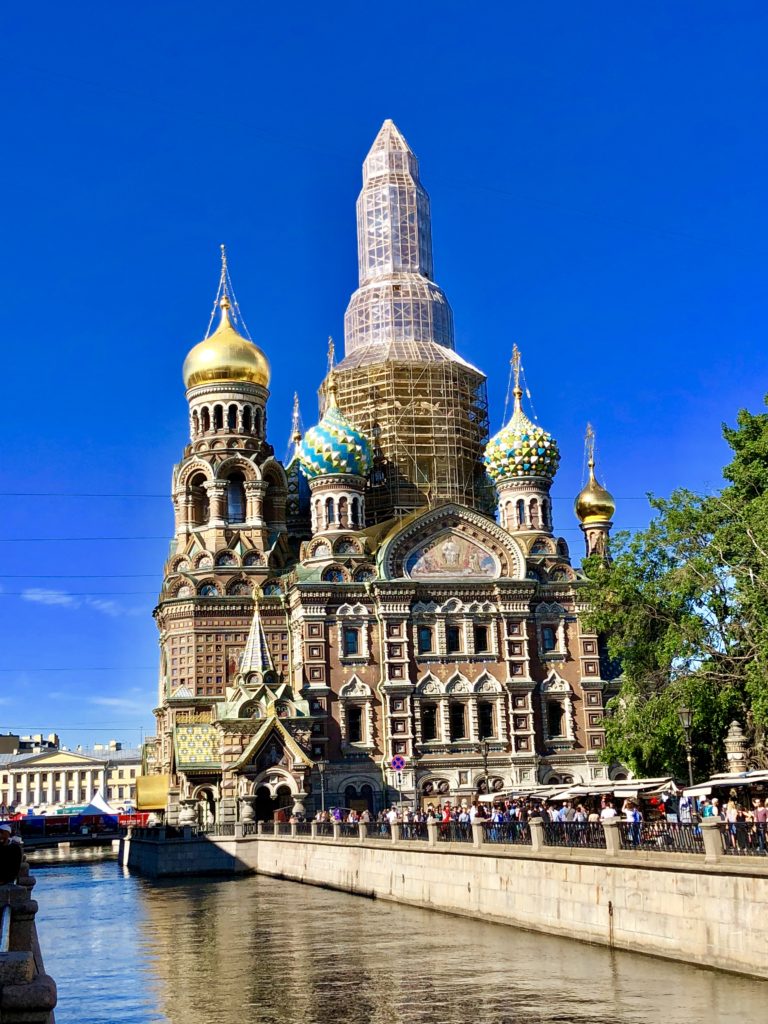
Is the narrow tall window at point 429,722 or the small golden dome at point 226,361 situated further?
the small golden dome at point 226,361

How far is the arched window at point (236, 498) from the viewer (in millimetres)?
60000

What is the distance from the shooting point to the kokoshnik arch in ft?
171

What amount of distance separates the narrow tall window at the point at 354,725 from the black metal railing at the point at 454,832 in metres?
20.3

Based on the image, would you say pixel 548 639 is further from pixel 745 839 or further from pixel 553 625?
pixel 745 839

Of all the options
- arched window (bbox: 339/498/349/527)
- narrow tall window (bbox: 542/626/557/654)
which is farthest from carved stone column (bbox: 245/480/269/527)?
narrow tall window (bbox: 542/626/557/654)

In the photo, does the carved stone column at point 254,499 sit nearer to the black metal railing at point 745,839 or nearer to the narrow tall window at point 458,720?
the narrow tall window at point 458,720

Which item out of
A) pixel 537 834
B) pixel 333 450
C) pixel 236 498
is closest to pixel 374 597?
pixel 333 450

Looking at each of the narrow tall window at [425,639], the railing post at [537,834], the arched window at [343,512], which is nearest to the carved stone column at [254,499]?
the arched window at [343,512]

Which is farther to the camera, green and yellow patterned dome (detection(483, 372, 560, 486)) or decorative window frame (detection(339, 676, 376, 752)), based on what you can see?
green and yellow patterned dome (detection(483, 372, 560, 486))

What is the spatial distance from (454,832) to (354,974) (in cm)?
1015

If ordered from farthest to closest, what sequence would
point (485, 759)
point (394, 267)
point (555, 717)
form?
point (394, 267), point (555, 717), point (485, 759)

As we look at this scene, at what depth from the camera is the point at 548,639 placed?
55906 millimetres

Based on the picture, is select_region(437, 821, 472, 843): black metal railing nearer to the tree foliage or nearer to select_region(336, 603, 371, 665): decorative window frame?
the tree foliage

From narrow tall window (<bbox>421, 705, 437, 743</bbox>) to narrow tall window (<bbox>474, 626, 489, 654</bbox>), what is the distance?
3.17 m
